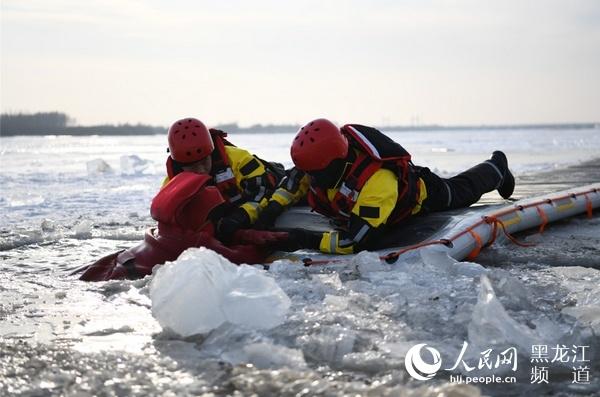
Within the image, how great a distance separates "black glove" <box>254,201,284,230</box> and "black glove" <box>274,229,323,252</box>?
38cm

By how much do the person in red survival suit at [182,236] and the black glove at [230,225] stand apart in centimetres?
5

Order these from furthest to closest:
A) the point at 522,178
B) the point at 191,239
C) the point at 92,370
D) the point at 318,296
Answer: the point at 522,178, the point at 191,239, the point at 318,296, the point at 92,370

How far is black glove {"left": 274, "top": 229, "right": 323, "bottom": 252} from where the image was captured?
16.6 feet

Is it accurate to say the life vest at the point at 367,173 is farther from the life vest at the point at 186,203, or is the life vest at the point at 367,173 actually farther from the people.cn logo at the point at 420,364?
the people.cn logo at the point at 420,364

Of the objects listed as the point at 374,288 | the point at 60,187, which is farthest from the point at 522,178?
the point at 374,288

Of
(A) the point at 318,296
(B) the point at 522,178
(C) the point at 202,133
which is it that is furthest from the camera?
(B) the point at 522,178

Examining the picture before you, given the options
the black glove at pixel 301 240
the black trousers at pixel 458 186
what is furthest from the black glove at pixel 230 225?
the black trousers at pixel 458 186

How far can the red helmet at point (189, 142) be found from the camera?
5.39m

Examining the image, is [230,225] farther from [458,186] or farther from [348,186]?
[458,186]

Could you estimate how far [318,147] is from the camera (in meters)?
5.00

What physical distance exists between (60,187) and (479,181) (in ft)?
32.4

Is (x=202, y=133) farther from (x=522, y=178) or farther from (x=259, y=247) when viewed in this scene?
(x=522, y=178)

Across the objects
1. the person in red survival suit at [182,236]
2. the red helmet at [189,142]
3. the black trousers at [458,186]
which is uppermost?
the red helmet at [189,142]

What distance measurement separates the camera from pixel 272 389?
8.87 ft
